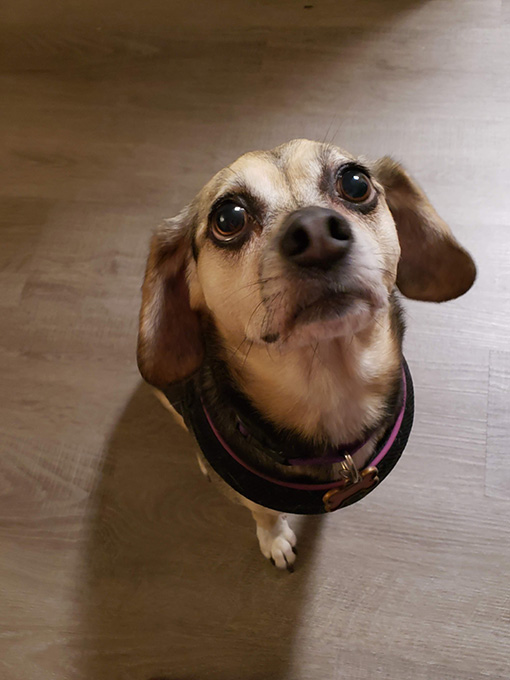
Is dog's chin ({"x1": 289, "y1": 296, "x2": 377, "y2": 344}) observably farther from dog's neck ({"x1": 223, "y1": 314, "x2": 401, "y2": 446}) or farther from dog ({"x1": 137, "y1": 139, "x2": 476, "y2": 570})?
dog's neck ({"x1": 223, "y1": 314, "x2": 401, "y2": 446})

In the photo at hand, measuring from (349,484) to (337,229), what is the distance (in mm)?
597

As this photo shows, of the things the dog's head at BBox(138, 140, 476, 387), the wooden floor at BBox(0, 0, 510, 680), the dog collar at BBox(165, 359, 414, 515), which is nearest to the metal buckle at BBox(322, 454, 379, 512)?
the dog collar at BBox(165, 359, 414, 515)

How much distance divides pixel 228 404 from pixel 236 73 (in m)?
1.69

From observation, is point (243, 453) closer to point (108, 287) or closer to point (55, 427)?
point (55, 427)

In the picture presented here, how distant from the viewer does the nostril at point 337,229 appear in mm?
1018

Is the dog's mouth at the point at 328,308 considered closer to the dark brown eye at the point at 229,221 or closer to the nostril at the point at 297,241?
the nostril at the point at 297,241

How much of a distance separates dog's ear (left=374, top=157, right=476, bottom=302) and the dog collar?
223mm

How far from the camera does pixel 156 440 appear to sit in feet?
6.58

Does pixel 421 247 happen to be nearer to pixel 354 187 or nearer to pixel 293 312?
pixel 354 187

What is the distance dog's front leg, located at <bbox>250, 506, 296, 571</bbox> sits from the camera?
1.73 meters

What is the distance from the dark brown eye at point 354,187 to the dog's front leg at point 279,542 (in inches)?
36.3

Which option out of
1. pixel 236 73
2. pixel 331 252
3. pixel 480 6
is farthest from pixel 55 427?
pixel 480 6

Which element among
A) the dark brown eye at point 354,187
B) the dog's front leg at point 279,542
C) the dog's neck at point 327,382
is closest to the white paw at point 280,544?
the dog's front leg at point 279,542

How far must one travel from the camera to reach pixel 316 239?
1.01 metres
